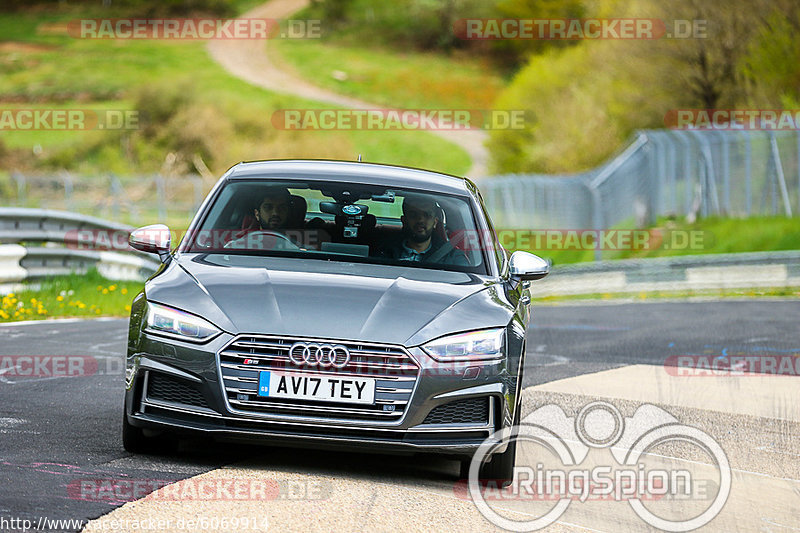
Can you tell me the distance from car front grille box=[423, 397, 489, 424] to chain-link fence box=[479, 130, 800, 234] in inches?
965

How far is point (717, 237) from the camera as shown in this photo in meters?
30.6

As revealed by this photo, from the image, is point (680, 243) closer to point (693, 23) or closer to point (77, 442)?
point (693, 23)

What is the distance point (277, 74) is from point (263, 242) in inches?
3934

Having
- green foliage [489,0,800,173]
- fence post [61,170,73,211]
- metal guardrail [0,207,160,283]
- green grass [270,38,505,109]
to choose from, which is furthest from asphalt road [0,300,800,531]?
green grass [270,38,505,109]

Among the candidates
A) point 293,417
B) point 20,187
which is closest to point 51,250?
point 293,417

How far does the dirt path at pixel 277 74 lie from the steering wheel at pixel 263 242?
6459cm

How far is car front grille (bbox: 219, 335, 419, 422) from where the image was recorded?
19.8 feet

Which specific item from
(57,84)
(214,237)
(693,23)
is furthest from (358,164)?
(57,84)

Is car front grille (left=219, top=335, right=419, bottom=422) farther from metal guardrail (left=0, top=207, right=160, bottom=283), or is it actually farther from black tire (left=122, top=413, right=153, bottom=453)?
metal guardrail (left=0, top=207, right=160, bottom=283)

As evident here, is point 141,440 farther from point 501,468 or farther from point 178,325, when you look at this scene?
point 501,468

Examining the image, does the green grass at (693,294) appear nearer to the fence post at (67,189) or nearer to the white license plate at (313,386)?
the white license plate at (313,386)

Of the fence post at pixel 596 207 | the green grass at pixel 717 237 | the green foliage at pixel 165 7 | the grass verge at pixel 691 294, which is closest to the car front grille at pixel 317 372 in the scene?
the grass verge at pixel 691 294

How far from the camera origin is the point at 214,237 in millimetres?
7453

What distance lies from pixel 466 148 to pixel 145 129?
74.6 ft
